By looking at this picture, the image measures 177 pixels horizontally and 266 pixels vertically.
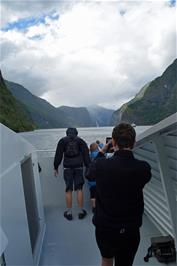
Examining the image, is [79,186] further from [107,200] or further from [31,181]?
[107,200]

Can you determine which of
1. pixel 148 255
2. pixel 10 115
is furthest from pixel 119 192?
pixel 10 115

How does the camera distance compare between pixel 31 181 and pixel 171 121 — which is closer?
pixel 171 121

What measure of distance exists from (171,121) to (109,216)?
79 centimetres

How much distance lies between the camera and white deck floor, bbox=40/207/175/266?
3783 millimetres

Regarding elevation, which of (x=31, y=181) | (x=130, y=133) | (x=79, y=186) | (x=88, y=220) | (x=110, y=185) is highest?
(x=130, y=133)

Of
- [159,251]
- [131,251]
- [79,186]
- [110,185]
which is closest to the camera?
[110,185]

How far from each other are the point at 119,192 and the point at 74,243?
7.79ft

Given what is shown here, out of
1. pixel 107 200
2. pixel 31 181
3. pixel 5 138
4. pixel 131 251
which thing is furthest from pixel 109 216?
pixel 31 181

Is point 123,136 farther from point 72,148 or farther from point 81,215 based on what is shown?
point 81,215

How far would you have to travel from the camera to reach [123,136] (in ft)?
7.48

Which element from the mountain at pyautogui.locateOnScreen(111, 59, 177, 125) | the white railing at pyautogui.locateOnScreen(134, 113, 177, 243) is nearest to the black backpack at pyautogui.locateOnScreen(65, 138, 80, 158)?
the white railing at pyautogui.locateOnScreen(134, 113, 177, 243)

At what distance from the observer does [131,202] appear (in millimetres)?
2295

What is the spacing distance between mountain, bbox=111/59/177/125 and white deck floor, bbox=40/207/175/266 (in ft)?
305

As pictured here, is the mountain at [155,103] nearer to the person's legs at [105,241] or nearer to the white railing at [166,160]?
the white railing at [166,160]
